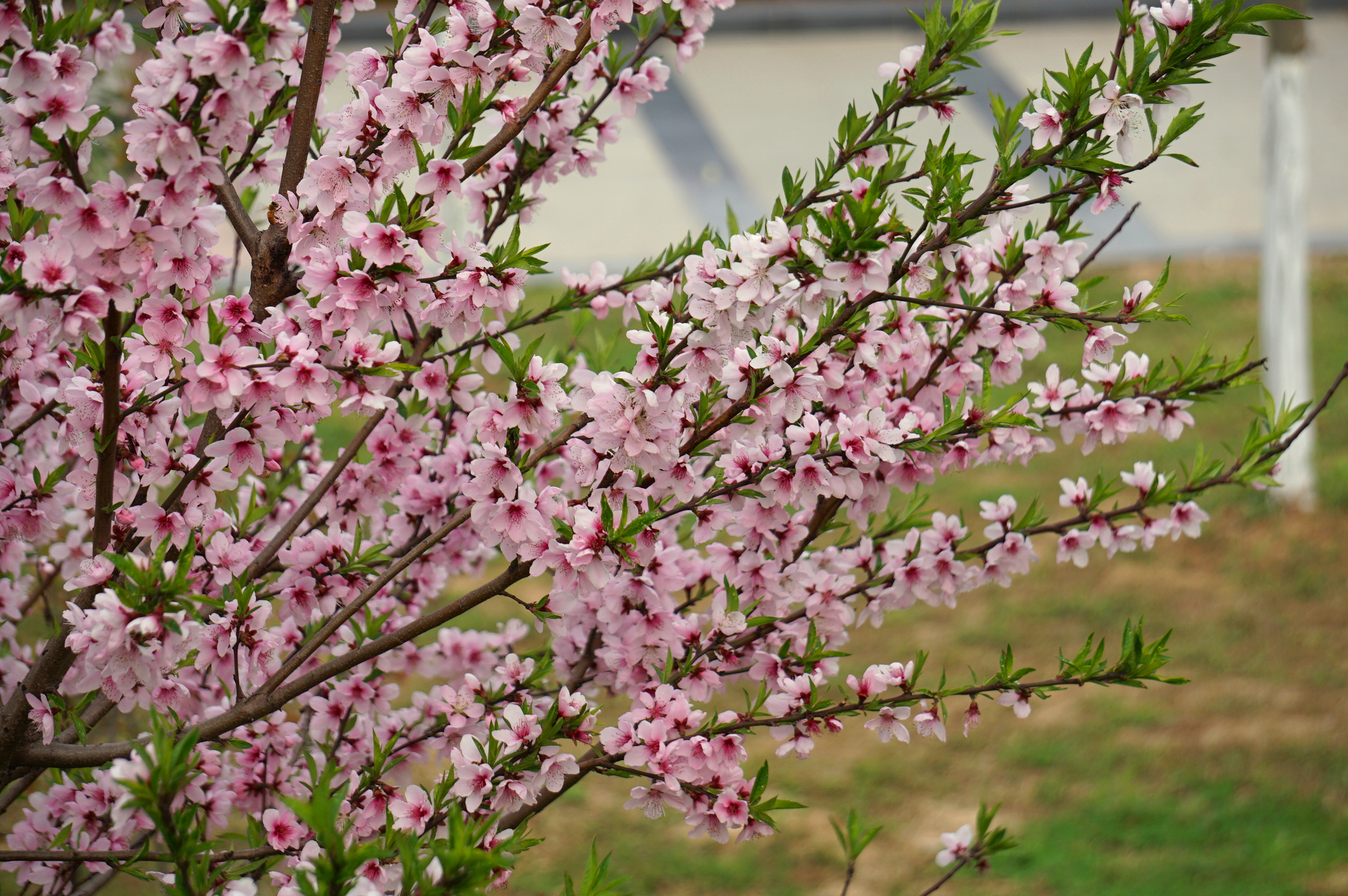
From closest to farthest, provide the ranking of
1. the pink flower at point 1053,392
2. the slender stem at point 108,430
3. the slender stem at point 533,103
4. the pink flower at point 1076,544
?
the slender stem at point 108,430 < the slender stem at point 533,103 < the pink flower at point 1053,392 < the pink flower at point 1076,544

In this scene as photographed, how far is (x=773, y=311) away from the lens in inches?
63.4

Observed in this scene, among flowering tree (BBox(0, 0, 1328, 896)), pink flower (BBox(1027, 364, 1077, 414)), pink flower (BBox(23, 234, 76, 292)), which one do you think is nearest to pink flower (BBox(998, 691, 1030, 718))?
flowering tree (BBox(0, 0, 1328, 896))

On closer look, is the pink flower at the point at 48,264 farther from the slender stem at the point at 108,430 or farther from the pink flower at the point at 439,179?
the pink flower at the point at 439,179

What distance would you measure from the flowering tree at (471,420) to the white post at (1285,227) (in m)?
4.21

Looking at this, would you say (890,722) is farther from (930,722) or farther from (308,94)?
(308,94)

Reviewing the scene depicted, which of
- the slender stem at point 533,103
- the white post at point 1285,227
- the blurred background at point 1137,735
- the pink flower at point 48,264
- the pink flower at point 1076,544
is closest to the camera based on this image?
the pink flower at point 48,264

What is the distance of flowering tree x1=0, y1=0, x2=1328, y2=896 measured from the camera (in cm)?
155

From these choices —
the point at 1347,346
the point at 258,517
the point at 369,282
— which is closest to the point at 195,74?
the point at 369,282

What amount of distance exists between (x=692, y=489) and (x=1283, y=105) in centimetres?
547

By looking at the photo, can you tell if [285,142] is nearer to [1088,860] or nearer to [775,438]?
[775,438]

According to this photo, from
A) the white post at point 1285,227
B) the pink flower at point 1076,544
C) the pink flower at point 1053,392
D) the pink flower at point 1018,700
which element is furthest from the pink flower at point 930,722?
the white post at point 1285,227

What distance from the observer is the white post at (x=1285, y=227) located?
234 inches

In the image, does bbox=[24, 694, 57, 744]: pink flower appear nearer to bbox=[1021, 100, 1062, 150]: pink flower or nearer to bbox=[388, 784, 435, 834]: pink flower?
bbox=[388, 784, 435, 834]: pink flower

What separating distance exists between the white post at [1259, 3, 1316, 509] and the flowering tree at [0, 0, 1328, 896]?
4212 mm
